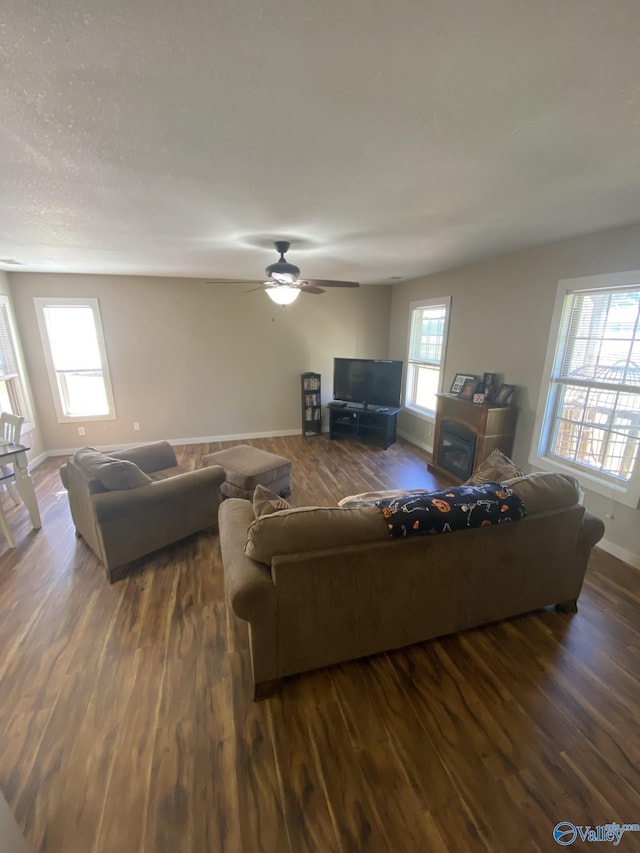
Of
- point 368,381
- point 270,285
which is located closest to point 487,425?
point 368,381

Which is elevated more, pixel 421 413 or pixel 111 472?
pixel 111 472

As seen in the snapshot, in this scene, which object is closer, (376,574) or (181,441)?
(376,574)

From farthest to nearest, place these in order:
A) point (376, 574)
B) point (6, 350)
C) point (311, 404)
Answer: point (311, 404), point (6, 350), point (376, 574)

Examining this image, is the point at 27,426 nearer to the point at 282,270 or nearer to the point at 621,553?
the point at 282,270

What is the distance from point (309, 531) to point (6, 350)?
4.74m

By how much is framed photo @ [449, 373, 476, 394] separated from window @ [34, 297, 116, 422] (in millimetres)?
4726

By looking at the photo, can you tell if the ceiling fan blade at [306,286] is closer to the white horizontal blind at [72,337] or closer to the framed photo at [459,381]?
the framed photo at [459,381]

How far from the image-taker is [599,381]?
2777 millimetres

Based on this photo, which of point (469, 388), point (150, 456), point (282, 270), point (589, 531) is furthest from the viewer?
point (469, 388)

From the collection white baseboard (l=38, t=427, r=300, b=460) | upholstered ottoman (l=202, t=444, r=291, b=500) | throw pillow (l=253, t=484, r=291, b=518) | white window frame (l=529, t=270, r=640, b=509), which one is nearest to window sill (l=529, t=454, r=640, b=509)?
white window frame (l=529, t=270, r=640, b=509)

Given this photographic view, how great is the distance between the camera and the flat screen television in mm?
5129

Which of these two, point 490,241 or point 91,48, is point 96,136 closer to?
point 91,48

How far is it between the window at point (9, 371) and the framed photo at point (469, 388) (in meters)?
5.36
